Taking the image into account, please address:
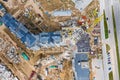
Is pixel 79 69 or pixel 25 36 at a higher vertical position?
pixel 25 36

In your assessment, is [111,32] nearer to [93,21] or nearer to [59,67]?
[93,21]

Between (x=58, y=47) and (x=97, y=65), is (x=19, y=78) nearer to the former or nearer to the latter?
(x=58, y=47)

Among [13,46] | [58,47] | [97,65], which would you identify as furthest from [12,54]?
[97,65]

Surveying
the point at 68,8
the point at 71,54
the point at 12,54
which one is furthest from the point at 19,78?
the point at 68,8

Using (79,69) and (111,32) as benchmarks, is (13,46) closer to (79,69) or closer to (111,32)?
(79,69)

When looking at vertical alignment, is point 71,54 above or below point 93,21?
below

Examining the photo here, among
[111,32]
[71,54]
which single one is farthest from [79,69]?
[111,32]

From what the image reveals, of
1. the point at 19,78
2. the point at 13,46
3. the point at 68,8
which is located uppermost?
the point at 68,8
